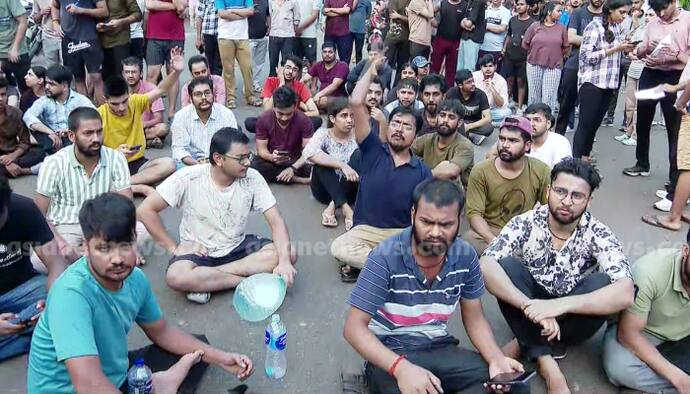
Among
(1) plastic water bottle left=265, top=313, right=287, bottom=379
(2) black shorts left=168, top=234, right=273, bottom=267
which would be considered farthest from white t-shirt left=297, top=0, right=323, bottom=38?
(1) plastic water bottle left=265, top=313, right=287, bottom=379

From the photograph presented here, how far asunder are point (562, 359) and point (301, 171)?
313 cm

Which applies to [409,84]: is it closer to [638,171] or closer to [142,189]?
[638,171]

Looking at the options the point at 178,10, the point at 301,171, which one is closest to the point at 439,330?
the point at 301,171

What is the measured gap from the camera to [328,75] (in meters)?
7.75

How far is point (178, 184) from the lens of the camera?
3.87 m

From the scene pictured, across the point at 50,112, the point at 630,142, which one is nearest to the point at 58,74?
the point at 50,112

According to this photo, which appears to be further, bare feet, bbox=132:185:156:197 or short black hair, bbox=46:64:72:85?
short black hair, bbox=46:64:72:85

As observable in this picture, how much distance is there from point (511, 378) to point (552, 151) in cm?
268

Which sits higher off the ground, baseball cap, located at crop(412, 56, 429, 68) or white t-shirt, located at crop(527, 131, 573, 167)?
baseball cap, located at crop(412, 56, 429, 68)

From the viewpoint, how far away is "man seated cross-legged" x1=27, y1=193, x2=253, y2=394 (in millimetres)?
2246

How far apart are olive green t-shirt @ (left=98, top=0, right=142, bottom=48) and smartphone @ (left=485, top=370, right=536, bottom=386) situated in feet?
19.9

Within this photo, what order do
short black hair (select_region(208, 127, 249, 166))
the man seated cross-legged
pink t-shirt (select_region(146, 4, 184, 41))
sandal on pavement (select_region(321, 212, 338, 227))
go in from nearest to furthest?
the man seated cross-legged < short black hair (select_region(208, 127, 249, 166)) < sandal on pavement (select_region(321, 212, 338, 227)) < pink t-shirt (select_region(146, 4, 184, 41))

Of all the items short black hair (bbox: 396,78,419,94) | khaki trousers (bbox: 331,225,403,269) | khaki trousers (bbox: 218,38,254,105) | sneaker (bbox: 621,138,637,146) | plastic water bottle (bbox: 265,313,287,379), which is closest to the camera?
plastic water bottle (bbox: 265,313,287,379)

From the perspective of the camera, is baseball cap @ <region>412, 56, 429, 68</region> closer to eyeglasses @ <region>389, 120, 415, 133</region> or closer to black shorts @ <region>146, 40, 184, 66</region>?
black shorts @ <region>146, 40, 184, 66</region>
